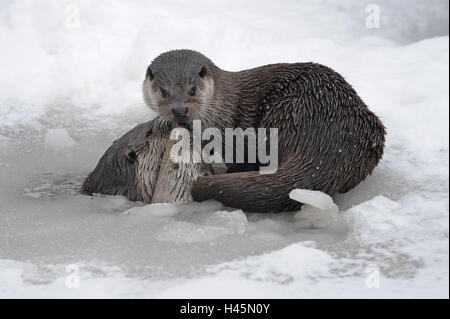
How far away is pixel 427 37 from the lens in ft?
18.6

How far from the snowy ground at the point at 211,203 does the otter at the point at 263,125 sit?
0.09m

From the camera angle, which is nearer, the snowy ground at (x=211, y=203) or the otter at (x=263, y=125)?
the snowy ground at (x=211, y=203)

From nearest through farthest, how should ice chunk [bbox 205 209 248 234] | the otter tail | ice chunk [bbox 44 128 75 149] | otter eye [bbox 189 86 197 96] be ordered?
ice chunk [bbox 205 209 248 234] < the otter tail < otter eye [bbox 189 86 197 96] < ice chunk [bbox 44 128 75 149]

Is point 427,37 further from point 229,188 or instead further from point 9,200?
point 9,200

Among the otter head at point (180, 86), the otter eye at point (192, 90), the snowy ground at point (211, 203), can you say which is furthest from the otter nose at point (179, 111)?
the snowy ground at point (211, 203)

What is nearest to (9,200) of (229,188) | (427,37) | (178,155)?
(178,155)

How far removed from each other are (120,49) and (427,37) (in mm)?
2044

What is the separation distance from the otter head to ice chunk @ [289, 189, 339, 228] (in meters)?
0.63

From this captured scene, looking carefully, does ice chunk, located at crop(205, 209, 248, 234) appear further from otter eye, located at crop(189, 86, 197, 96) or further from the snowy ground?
otter eye, located at crop(189, 86, 197, 96)

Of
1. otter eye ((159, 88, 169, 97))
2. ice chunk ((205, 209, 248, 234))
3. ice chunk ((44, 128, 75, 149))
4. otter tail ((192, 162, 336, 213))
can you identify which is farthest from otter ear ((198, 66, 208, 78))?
ice chunk ((44, 128, 75, 149))

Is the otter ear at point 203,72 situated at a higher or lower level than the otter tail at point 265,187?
higher

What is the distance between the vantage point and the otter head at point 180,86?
368cm

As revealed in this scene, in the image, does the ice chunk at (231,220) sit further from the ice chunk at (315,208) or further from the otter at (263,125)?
the ice chunk at (315,208)

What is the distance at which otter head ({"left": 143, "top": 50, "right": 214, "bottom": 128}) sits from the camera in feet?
12.1
